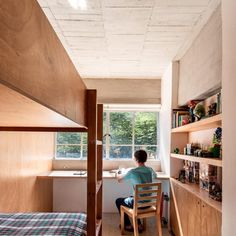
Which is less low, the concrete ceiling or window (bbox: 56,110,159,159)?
the concrete ceiling

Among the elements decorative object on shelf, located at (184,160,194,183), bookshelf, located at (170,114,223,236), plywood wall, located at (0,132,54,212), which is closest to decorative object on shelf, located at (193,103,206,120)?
bookshelf, located at (170,114,223,236)

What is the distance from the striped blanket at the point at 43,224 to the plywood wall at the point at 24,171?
25.0 inches

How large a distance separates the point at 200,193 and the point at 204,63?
1.33m

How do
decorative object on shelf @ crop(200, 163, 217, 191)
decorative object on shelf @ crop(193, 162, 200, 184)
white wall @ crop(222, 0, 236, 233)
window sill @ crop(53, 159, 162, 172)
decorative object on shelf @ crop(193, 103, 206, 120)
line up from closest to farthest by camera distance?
white wall @ crop(222, 0, 236, 233), decorative object on shelf @ crop(200, 163, 217, 191), decorative object on shelf @ crop(193, 103, 206, 120), decorative object on shelf @ crop(193, 162, 200, 184), window sill @ crop(53, 159, 162, 172)

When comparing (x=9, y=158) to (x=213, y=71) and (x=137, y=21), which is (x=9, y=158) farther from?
(x=213, y=71)

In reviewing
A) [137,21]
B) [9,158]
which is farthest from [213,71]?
[9,158]

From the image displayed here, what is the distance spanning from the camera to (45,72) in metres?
0.77

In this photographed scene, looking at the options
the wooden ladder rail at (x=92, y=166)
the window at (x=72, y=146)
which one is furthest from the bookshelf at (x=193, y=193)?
the window at (x=72, y=146)

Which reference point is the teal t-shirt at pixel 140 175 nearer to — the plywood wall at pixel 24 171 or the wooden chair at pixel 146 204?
the wooden chair at pixel 146 204

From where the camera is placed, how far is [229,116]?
5.49 feet

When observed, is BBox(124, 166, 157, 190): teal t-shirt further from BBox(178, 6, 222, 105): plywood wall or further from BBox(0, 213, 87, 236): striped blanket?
BBox(0, 213, 87, 236): striped blanket

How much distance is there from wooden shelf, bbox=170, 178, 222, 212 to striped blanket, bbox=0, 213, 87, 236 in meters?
1.06

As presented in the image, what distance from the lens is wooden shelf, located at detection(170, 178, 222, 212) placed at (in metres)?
2.21

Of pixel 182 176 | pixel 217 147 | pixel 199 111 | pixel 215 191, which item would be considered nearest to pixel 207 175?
pixel 215 191
